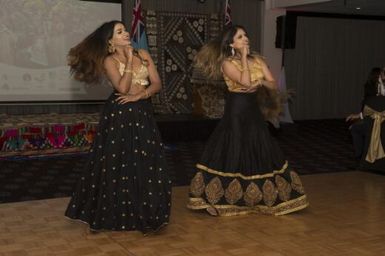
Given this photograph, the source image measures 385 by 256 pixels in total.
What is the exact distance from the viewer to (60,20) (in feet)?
29.8

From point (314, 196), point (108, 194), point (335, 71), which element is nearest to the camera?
point (108, 194)

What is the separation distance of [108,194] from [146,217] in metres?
0.29

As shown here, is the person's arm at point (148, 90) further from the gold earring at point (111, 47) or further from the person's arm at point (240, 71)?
the person's arm at point (240, 71)

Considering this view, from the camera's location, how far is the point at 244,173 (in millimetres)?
4129

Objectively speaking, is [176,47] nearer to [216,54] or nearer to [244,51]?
[216,54]

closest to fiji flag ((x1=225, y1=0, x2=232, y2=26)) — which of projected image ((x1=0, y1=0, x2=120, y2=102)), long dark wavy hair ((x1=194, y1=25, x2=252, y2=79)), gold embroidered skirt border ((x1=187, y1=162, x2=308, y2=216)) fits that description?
projected image ((x1=0, y1=0, x2=120, y2=102))

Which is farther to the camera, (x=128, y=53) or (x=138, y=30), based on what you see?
→ (x=138, y=30)

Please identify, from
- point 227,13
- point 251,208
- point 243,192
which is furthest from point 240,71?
point 227,13

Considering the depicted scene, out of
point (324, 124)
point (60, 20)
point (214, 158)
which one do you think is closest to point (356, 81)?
point (324, 124)

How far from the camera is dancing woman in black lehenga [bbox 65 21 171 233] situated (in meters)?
3.63

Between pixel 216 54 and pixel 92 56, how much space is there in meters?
1.04

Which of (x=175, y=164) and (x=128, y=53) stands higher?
(x=128, y=53)

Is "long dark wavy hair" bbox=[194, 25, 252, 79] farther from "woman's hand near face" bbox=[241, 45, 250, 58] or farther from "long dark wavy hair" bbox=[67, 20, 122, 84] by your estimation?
"long dark wavy hair" bbox=[67, 20, 122, 84]

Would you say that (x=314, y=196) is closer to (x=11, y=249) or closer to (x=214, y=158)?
(x=214, y=158)
